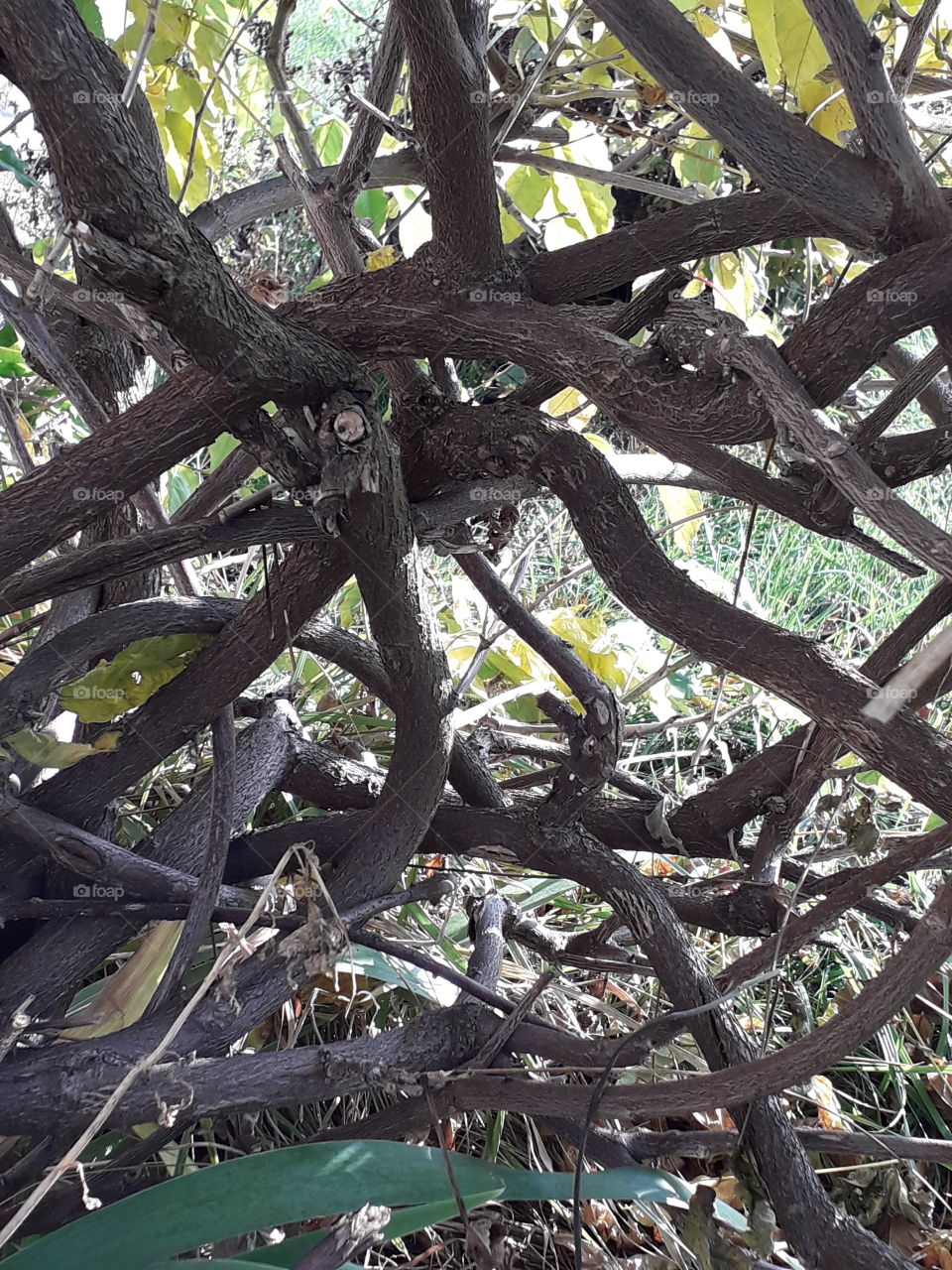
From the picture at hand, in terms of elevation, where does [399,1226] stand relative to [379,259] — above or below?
below

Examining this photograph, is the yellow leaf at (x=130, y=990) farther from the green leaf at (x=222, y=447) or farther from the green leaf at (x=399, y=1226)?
the green leaf at (x=222, y=447)

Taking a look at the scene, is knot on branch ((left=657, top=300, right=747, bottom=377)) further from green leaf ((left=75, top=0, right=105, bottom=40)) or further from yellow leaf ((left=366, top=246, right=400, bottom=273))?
green leaf ((left=75, top=0, right=105, bottom=40))

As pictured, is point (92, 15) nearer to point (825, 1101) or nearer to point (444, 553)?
point (444, 553)

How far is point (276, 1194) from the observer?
2.02 feet

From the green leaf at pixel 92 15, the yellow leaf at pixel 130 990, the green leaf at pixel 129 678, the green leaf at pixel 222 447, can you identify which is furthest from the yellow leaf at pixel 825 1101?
the green leaf at pixel 92 15

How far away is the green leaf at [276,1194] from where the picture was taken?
57cm

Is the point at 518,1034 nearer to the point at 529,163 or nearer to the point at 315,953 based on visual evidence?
the point at 315,953

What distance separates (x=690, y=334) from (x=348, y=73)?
906 mm

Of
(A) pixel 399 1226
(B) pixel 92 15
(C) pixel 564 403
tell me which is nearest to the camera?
(A) pixel 399 1226

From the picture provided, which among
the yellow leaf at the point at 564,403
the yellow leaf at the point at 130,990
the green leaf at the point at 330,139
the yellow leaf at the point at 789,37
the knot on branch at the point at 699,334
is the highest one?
the green leaf at the point at 330,139

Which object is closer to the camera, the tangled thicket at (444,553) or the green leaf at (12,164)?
the tangled thicket at (444,553)

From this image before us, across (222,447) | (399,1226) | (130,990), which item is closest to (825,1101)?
(399,1226)

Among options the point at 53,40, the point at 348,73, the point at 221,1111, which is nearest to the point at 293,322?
the point at 53,40

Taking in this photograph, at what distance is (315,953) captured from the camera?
619 mm
